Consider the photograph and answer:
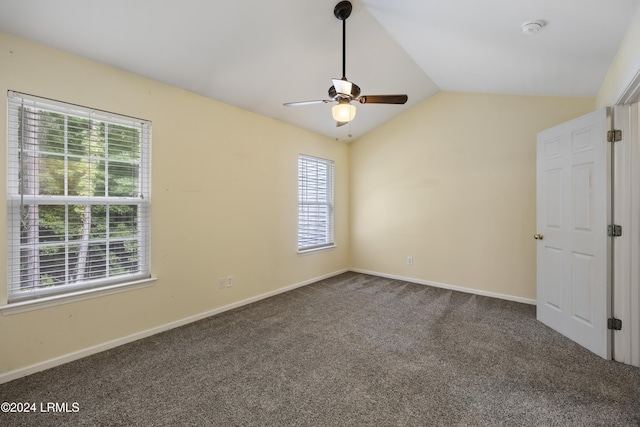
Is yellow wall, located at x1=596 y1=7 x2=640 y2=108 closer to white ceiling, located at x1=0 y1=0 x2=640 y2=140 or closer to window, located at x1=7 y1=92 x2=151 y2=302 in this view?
white ceiling, located at x1=0 y1=0 x2=640 y2=140

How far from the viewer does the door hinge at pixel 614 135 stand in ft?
7.22

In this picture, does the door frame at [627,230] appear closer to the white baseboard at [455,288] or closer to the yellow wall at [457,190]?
the yellow wall at [457,190]

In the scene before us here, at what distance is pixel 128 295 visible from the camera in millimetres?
2533

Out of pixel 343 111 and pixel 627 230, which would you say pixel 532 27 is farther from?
pixel 627 230

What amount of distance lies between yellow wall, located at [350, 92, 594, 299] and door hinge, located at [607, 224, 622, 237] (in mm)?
1244

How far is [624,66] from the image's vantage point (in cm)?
204

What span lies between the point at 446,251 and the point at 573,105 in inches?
89.8

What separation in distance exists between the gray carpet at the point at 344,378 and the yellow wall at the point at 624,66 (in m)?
2.09

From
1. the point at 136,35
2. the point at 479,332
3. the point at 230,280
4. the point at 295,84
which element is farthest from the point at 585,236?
the point at 136,35

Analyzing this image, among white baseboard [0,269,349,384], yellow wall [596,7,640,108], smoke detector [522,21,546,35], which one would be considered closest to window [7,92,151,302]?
white baseboard [0,269,349,384]

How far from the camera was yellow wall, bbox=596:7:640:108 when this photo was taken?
1797 mm

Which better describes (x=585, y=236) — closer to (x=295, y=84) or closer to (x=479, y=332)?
(x=479, y=332)

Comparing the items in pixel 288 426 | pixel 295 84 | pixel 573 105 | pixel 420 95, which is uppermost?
pixel 420 95

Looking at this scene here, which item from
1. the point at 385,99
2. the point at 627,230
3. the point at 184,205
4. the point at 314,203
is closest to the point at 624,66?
the point at 627,230
